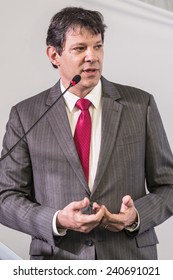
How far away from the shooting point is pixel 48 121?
194cm

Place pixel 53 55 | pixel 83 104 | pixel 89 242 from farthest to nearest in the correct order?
pixel 53 55, pixel 83 104, pixel 89 242

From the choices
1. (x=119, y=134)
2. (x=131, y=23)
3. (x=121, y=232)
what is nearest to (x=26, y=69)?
(x=131, y=23)

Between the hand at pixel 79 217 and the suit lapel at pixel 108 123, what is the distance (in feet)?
0.44

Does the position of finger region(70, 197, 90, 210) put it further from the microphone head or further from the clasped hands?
the microphone head

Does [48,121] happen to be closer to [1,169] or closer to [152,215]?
[1,169]

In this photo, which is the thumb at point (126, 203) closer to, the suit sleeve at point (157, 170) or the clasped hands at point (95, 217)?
the clasped hands at point (95, 217)

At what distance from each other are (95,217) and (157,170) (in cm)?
32

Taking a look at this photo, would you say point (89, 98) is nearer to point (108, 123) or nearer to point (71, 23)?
point (108, 123)

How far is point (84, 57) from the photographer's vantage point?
191cm

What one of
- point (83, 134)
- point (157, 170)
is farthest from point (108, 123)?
point (157, 170)

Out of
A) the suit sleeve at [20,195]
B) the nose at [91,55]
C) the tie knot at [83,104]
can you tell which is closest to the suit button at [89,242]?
the suit sleeve at [20,195]

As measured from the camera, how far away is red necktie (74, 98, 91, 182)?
188 centimetres

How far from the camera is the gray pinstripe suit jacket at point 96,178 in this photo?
6.08ft

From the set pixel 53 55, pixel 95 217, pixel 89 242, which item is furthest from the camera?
pixel 53 55
